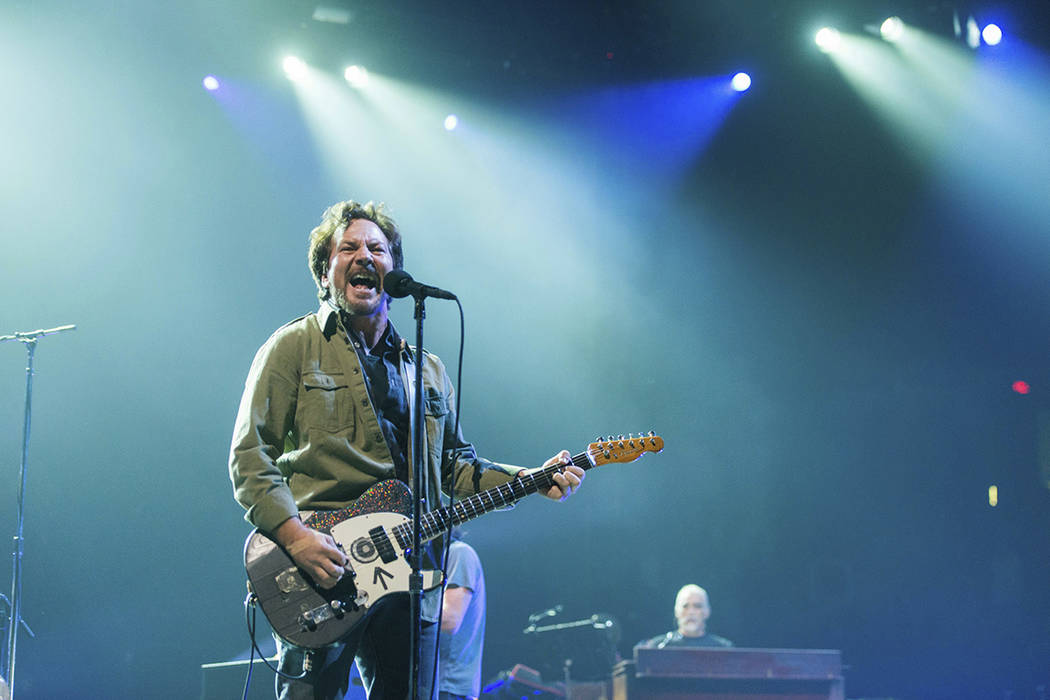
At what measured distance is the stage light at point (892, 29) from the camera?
28.7ft

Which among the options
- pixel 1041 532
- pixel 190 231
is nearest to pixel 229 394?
pixel 190 231

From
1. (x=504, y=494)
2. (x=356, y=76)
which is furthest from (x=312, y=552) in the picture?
(x=356, y=76)

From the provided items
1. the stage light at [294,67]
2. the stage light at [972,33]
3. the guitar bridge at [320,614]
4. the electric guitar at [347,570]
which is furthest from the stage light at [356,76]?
the guitar bridge at [320,614]

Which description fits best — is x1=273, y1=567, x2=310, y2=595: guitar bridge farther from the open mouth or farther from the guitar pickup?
the open mouth

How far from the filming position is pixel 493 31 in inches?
345

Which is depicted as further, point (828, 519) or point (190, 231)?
point (828, 519)

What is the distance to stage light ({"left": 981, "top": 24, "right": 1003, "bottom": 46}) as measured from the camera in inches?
338

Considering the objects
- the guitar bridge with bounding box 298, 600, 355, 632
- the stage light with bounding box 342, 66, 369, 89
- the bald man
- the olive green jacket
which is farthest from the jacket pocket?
the stage light with bounding box 342, 66, 369, 89

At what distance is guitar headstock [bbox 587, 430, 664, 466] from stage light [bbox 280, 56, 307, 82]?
6134 mm

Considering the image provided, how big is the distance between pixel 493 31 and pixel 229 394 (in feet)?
13.6

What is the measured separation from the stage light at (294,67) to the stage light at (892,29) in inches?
210

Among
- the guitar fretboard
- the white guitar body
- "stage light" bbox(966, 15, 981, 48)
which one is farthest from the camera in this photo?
"stage light" bbox(966, 15, 981, 48)

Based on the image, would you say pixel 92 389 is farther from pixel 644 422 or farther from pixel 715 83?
pixel 715 83

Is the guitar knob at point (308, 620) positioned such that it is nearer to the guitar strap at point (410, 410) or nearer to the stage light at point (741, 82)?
the guitar strap at point (410, 410)
